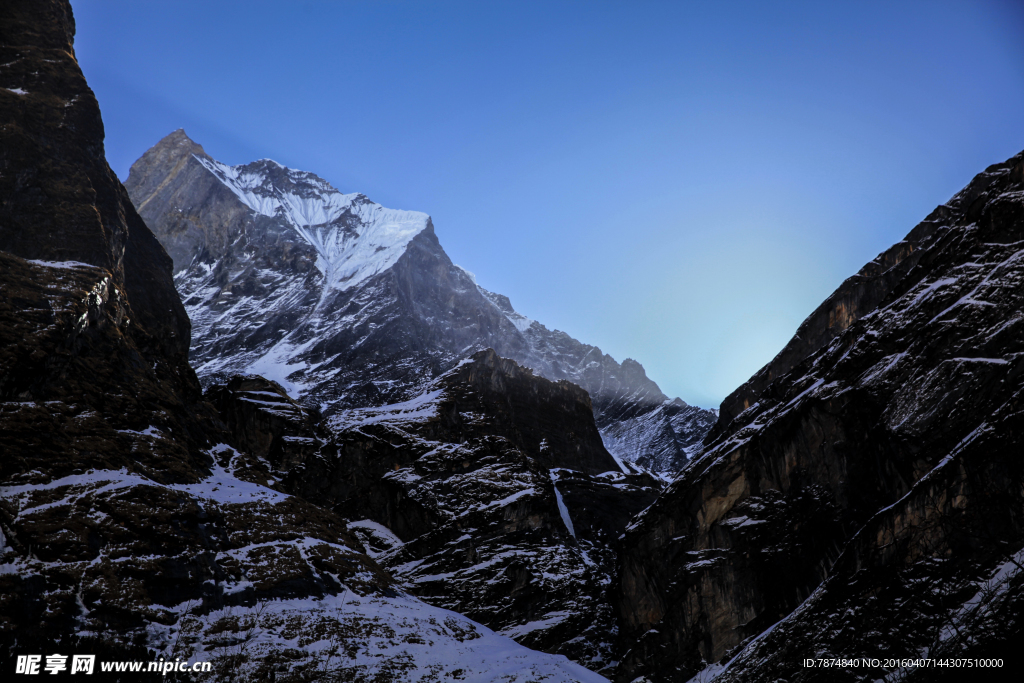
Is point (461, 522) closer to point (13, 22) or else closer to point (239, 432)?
point (239, 432)

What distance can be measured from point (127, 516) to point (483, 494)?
46907mm

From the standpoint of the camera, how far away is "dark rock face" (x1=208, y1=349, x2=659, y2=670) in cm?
7919

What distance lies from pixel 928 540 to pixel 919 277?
110 ft

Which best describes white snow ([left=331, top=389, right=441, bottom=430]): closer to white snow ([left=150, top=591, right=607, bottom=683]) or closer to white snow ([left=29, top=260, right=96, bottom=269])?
white snow ([left=29, top=260, right=96, bottom=269])

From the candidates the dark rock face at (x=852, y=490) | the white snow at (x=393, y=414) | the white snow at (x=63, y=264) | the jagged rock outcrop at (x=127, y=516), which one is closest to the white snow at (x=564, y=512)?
the white snow at (x=393, y=414)

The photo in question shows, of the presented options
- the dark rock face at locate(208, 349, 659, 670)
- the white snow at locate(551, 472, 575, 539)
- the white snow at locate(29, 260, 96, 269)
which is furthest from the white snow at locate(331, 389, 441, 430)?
the white snow at locate(29, 260, 96, 269)

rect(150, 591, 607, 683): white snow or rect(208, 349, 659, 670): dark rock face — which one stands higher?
rect(208, 349, 659, 670): dark rock face

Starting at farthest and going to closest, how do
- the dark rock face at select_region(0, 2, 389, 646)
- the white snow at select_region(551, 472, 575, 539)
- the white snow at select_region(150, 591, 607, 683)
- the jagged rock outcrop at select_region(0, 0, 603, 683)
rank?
the white snow at select_region(551, 472, 575, 539), the white snow at select_region(150, 591, 607, 683), the dark rock face at select_region(0, 2, 389, 646), the jagged rock outcrop at select_region(0, 0, 603, 683)

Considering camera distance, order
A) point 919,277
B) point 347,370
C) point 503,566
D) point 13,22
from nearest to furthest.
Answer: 1. point 919,277
2. point 503,566
3. point 13,22
4. point 347,370

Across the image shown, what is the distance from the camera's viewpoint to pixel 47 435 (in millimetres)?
58625

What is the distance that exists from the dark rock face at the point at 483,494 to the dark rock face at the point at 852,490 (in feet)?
57.3

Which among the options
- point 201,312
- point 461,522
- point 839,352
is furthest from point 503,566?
point 201,312

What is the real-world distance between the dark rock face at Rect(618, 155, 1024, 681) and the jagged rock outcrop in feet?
45.1

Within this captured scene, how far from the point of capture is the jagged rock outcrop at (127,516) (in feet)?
149
